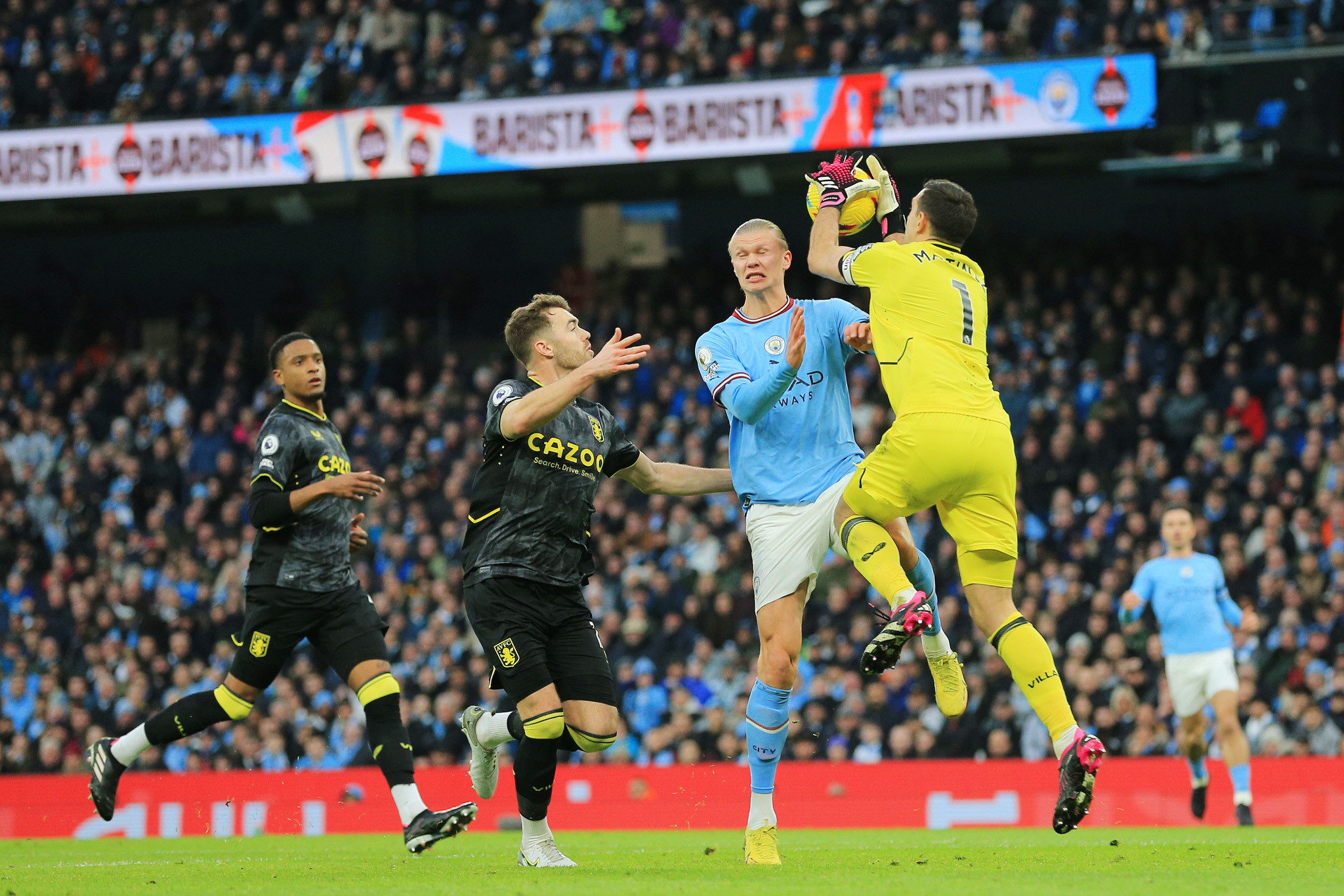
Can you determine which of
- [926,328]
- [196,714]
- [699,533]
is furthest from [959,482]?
[699,533]

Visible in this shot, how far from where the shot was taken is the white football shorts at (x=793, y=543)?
745 centimetres

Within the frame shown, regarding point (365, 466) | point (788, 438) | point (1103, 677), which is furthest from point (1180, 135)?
point (788, 438)

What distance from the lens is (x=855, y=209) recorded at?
7434 millimetres

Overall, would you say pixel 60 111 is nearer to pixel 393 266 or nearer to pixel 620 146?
pixel 393 266

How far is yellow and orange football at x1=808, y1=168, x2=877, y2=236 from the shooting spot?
735 centimetres

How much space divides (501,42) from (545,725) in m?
15.3

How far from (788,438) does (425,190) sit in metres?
16.5

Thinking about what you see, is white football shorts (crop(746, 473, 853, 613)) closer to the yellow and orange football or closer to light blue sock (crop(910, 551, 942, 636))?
light blue sock (crop(910, 551, 942, 636))

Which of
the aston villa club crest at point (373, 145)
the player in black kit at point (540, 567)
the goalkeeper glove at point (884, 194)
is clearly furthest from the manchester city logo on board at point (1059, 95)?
the player in black kit at point (540, 567)

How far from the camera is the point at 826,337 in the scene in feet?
25.3

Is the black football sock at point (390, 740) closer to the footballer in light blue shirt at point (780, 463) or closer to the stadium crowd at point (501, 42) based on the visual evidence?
the footballer in light blue shirt at point (780, 463)

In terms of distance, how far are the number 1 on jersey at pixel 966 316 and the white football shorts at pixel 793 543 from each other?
0.96m

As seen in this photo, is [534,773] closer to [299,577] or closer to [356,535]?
[299,577]

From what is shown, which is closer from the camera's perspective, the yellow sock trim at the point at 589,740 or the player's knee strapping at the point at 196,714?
the yellow sock trim at the point at 589,740
